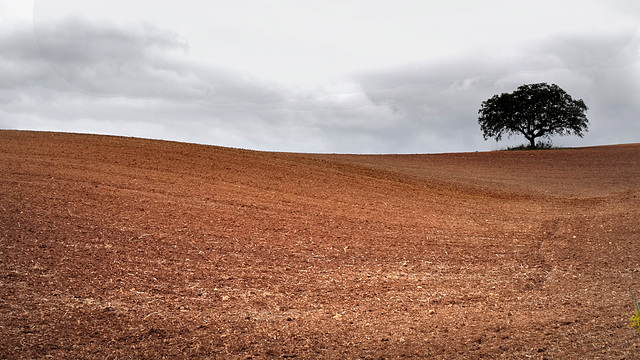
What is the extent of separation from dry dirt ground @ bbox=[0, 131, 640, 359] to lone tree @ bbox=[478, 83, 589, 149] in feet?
91.5

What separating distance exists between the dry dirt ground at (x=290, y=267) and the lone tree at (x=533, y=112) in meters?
27.9

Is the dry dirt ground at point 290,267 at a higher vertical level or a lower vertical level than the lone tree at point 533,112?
lower

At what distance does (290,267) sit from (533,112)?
132 ft

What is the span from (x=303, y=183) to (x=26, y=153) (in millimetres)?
9255

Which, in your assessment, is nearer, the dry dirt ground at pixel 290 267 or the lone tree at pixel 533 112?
the dry dirt ground at pixel 290 267

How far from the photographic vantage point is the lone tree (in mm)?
43438

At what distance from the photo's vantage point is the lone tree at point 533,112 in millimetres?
43438

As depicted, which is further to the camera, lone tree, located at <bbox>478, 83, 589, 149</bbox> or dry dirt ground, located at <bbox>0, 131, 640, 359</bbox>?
lone tree, located at <bbox>478, 83, 589, 149</bbox>

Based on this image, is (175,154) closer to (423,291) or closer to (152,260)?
(152,260)

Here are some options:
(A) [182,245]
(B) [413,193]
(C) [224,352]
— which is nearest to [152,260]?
(A) [182,245]

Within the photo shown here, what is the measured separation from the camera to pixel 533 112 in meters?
44.2

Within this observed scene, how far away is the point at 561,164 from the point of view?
104ft

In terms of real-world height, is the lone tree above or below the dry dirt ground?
above

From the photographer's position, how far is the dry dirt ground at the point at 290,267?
5.97 m
